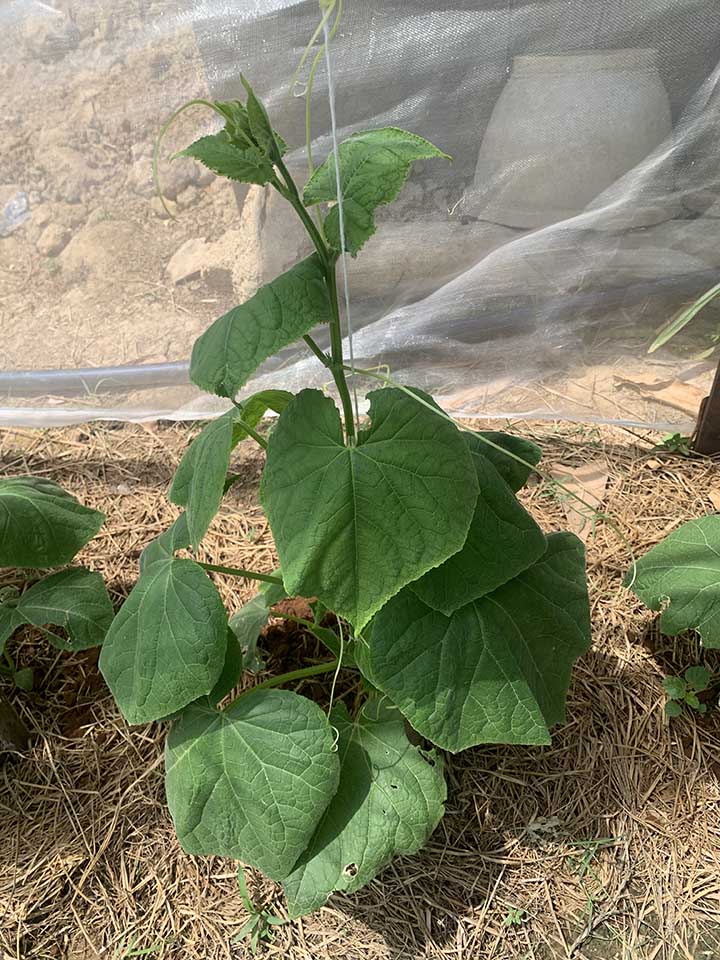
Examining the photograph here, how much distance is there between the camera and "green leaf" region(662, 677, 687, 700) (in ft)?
5.09

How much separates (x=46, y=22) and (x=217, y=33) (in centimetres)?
40

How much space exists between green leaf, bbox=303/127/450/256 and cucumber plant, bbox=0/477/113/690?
0.87 meters

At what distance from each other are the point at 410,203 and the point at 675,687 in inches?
56.1

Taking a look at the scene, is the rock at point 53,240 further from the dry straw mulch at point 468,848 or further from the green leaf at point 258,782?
the green leaf at point 258,782

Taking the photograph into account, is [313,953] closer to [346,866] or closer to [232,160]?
[346,866]

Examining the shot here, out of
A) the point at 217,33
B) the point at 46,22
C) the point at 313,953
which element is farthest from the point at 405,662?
the point at 46,22

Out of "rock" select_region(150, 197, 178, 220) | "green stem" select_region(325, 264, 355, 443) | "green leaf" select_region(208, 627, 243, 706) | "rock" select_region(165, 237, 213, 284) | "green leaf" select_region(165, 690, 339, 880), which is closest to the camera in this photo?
"green stem" select_region(325, 264, 355, 443)

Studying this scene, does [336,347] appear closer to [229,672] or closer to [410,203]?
A: [229,672]

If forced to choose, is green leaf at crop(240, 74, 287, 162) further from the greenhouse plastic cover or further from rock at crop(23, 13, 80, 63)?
rock at crop(23, 13, 80, 63)

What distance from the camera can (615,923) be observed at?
135cm

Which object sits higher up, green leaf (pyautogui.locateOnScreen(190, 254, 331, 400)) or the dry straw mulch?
green leaf (pyautogui.locateOnScreen(190, 254, 331, 400))

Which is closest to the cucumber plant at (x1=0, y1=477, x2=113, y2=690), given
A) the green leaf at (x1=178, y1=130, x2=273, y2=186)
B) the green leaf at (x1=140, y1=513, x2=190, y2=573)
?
the green leaf at (x1=140, y1=513, x2=190, y2=573)

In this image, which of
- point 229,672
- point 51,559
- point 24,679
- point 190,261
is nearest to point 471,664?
point 229,672

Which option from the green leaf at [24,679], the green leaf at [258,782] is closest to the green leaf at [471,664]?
the green leaf at [258,782]
